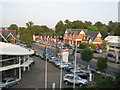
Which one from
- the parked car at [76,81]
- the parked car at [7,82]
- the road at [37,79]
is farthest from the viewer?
the road at [37,79]

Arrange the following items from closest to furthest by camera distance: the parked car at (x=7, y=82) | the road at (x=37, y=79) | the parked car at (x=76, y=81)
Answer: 1. the parked car at (x=7, y=82)
2. the parked car at (x=76, y=81)
3. the road at (x=37, y=79)

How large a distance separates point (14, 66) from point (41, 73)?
4273 millimetres

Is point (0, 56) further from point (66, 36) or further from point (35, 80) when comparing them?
point (66, 36)

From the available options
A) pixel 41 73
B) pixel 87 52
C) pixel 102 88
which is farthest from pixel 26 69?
pixel 102 88

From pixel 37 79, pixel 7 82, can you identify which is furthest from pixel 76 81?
pixel 7 82

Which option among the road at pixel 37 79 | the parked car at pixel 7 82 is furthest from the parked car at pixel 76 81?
the parked car at pixel 7 82

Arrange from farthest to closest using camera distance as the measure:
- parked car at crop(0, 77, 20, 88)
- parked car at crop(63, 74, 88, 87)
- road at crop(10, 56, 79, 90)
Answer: road at crop(10, 56, 79, 90)
parked car at crop(63, 74, 88, 87)
parked car at crop(0, 77, 20, 88)

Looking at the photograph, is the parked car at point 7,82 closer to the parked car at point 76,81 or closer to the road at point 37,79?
the road at point 37,79

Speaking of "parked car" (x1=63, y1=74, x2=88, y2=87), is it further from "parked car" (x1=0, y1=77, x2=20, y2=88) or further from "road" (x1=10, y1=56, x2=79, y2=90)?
"parked car" (x1=0, y1=77, x2=20, y2=88)

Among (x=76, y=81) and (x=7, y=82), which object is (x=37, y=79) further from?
(x=76, y=81)

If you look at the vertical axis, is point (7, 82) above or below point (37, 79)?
above

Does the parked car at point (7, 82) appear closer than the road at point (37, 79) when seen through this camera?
Yes

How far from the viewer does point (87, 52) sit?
22.5 meters

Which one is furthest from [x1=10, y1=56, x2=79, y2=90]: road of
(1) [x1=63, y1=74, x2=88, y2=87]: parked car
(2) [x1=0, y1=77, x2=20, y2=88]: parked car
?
(1) [x1=63, y1=74, x2=88, y2=87]: parked car
